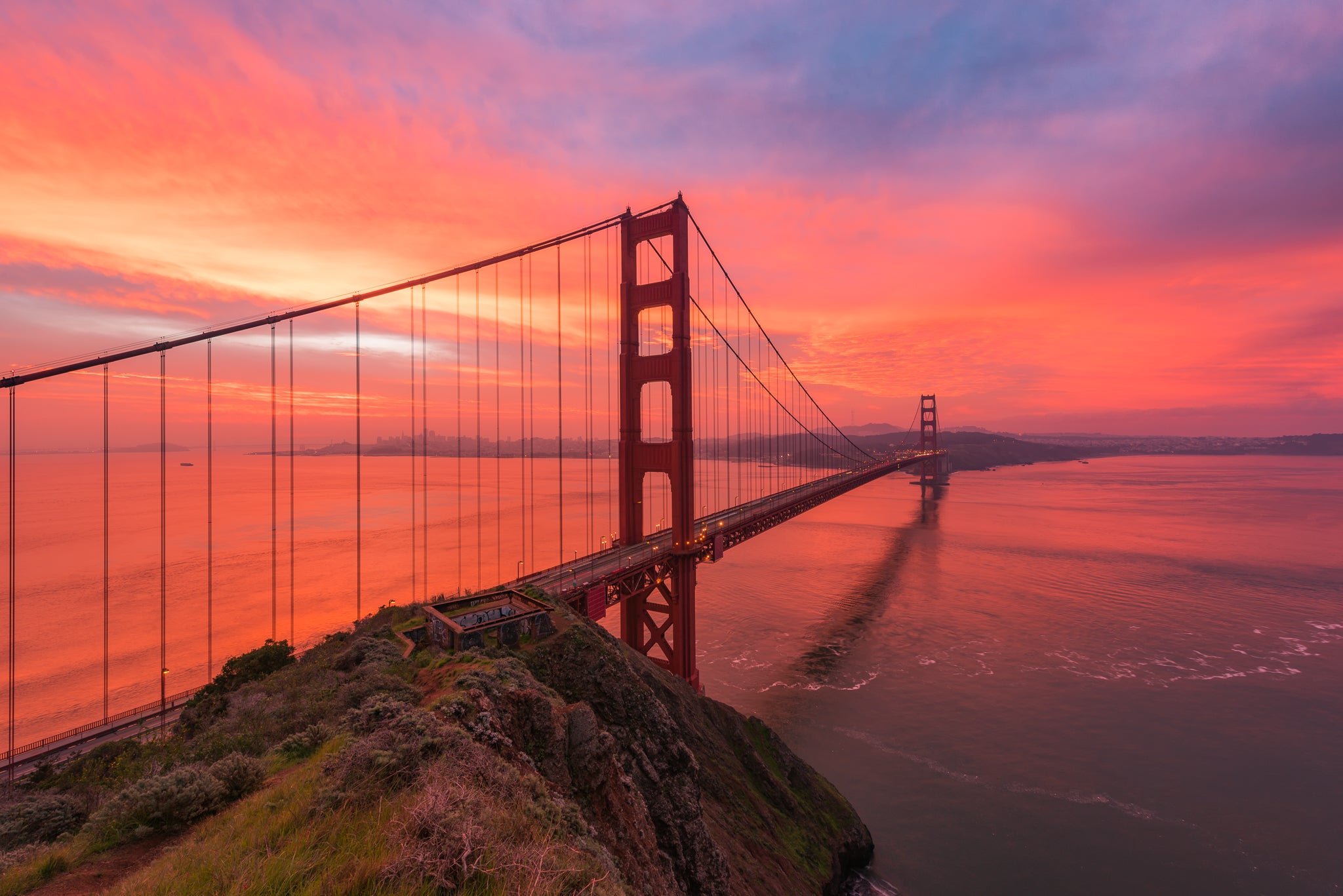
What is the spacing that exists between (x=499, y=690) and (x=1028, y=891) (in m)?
17.5

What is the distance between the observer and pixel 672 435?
24.2m

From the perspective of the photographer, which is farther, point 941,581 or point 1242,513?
point 1242,513

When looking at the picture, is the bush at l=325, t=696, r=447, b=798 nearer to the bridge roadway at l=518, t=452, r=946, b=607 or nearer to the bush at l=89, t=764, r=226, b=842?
the bush at l=89, t=764, r=226, b=842

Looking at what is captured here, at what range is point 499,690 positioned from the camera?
9.29m

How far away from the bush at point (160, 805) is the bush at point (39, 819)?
2.24 m

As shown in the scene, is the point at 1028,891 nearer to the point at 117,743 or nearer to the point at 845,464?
the point at 117,743

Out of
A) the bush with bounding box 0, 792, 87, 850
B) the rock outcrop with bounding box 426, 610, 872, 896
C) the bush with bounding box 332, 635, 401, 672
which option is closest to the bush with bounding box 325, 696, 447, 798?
the rock outcrop with bounding box 426, 610, 872, 896

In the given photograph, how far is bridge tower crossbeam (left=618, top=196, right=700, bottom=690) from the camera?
24.9 m

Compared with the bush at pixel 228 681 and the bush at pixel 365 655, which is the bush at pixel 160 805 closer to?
the bush at pixel 365 655

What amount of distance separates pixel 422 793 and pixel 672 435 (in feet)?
62.0

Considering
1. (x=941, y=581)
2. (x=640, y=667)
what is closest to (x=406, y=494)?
(x=941, y=581)

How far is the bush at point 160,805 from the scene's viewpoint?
656 cm

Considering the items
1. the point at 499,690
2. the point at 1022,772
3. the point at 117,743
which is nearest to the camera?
the point at 499,690

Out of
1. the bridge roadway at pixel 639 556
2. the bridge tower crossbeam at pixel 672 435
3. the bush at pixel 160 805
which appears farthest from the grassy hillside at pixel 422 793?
the bridge tower crossbeam at pixel 672 435
